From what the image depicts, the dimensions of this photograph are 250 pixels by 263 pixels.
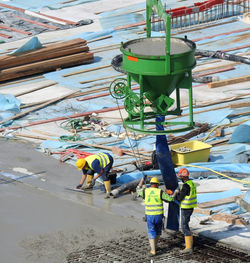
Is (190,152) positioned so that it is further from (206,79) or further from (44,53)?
(44,53)

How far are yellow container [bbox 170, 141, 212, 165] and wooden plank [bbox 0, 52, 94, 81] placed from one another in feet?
32.0

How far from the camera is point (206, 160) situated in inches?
680

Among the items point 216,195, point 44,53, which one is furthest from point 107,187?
point 44,53

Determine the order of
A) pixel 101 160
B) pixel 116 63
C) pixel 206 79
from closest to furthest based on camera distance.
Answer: pixel 101 160
pixel 206 79
pixel 116 63

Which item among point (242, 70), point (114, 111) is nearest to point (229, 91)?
point (242, 70)

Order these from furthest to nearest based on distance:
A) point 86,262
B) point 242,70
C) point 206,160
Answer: point 242,70, point 206,160, point 86,262

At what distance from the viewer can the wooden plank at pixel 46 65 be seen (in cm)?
2494

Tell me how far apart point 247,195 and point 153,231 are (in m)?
2.89

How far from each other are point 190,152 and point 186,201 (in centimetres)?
407

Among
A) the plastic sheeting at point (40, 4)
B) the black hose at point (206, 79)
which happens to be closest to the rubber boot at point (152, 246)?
the black hose at point (206, 79)

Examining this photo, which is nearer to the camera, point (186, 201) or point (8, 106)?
point (186, 201)

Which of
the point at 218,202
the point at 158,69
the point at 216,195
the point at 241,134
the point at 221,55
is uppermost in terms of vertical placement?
the point at 158,69

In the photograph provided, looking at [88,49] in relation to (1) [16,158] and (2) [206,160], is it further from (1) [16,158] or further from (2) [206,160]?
(2) [206,160]

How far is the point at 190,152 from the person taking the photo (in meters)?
16.8
